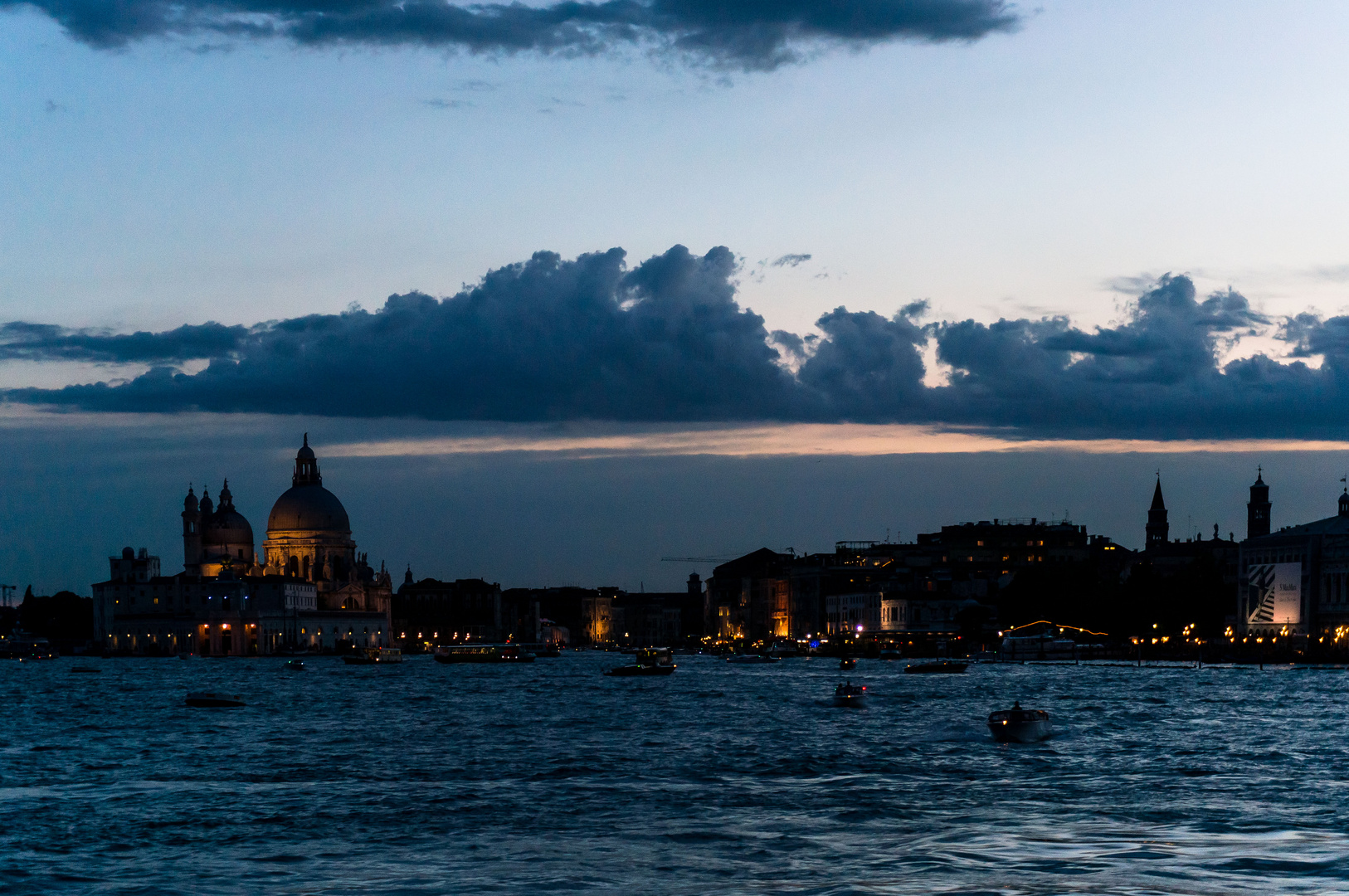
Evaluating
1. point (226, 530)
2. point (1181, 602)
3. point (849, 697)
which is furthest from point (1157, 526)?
point (849, 697)

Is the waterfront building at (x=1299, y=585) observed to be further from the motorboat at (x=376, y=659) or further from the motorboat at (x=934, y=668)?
the motorboat at (x=376, y=659)

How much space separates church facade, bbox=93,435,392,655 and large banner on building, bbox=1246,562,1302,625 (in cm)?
9930

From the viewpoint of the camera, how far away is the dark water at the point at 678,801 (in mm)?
21016

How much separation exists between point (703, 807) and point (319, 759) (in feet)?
39.5

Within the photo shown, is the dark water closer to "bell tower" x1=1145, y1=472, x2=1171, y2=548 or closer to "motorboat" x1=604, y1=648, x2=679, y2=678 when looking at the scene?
"motorboat" x1=604, y1=648, x2=679, y2=678

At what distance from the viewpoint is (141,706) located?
63219mm

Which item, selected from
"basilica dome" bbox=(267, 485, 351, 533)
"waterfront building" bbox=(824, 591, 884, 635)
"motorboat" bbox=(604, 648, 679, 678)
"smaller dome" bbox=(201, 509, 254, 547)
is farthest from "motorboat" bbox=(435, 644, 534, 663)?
"smaller dome" bbox=(201, 509, 254, 547)

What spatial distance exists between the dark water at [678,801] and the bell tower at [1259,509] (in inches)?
5338

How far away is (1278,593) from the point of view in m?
122

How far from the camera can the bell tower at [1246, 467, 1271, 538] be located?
186m

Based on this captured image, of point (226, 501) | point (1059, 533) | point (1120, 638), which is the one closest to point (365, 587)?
point (226, 501)

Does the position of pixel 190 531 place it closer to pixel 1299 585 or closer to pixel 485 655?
pixel 485 655

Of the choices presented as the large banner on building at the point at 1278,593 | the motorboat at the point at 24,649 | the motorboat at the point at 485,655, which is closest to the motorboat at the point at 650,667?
the motorboat at the point at 485,655

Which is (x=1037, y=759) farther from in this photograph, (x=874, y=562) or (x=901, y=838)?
(x=874, y=562)
